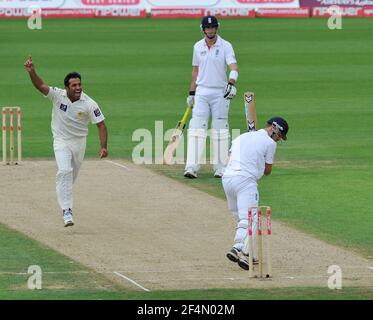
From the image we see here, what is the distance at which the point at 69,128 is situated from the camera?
1706 centimetres

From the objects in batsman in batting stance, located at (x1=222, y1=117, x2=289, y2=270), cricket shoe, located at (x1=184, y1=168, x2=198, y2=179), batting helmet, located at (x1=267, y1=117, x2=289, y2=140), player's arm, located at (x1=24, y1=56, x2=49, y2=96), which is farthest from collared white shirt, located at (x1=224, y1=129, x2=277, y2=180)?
cricket shoe, located at (x1=184, y1=168, x2=198, y2=179)

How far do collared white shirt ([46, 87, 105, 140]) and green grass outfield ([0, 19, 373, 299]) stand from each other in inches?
67.6

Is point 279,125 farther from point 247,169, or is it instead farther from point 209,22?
point 209,22

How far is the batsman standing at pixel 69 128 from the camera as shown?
16.9m

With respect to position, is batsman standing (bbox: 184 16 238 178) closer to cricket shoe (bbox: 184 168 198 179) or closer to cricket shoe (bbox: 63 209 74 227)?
cricket shoe (bbox: 184 168 198 179)

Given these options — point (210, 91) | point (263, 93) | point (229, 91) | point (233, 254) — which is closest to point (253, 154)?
point (233, 254)

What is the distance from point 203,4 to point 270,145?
37.4m

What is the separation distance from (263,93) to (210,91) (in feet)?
34.9

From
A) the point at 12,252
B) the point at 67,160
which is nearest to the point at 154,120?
the point at 67,160

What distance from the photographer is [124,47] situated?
41438 millimetres

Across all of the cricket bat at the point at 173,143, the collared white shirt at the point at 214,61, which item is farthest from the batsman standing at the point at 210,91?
the cricket bat at the point at 173,143

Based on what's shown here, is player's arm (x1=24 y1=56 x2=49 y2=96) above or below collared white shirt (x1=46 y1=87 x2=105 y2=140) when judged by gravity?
above

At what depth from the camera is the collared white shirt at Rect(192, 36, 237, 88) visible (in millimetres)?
20719

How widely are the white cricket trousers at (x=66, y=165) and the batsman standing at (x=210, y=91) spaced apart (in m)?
3.81
